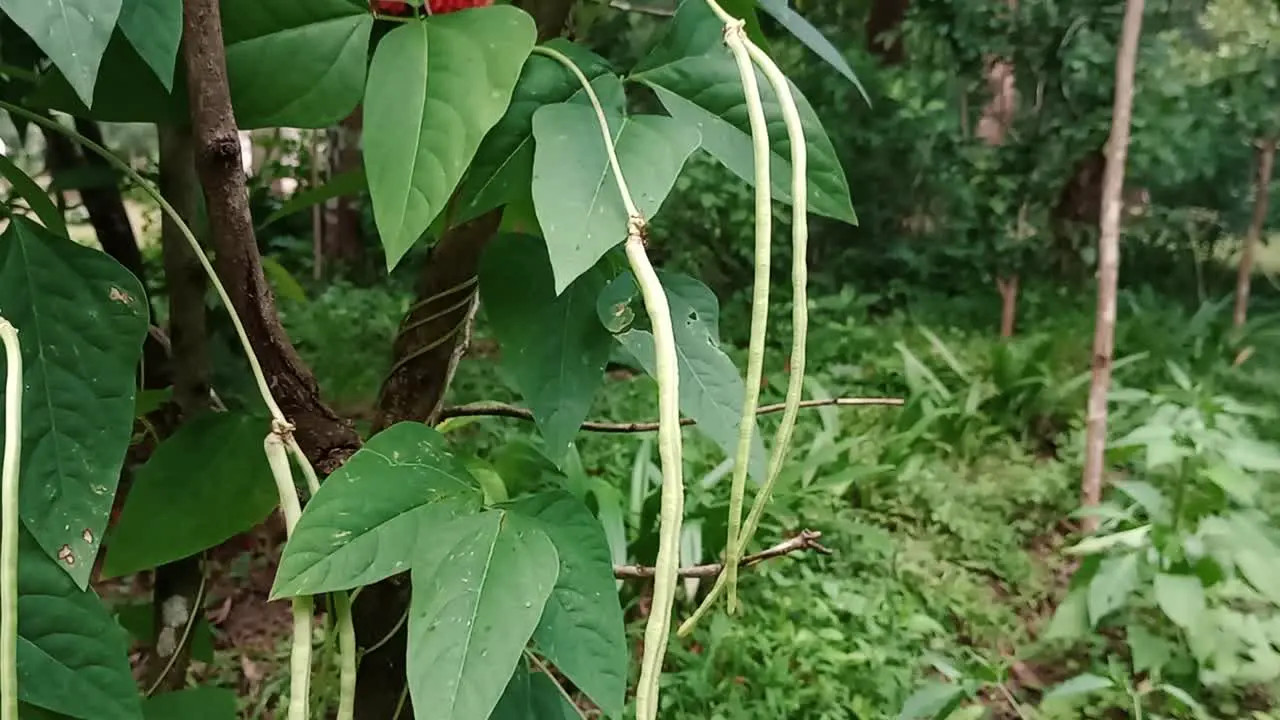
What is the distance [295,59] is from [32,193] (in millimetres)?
140

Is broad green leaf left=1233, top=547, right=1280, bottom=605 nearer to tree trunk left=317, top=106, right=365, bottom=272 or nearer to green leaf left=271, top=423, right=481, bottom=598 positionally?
green leaf left=271, top=423, right=481, bottom=598

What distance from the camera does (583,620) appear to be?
0.98 ft

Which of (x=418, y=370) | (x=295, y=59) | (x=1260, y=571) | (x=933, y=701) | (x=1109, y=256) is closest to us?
(x=295, y=59)

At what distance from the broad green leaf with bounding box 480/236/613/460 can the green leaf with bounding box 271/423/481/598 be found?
5 centimetres

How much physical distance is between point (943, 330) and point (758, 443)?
2.01 metres

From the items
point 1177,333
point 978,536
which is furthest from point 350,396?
point 1177,333

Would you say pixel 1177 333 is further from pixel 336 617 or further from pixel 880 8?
pixel 336 617

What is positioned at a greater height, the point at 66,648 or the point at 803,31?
the point at 803,31

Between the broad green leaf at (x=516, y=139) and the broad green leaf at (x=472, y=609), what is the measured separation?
0.12 m

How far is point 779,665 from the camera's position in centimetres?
101

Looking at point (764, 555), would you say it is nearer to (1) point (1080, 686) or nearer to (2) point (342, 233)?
(1) point (1080, 686)

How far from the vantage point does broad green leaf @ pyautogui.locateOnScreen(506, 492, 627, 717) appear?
0.29m

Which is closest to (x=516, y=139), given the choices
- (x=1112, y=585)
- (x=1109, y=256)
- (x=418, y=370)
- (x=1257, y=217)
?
(x=418, y=370)

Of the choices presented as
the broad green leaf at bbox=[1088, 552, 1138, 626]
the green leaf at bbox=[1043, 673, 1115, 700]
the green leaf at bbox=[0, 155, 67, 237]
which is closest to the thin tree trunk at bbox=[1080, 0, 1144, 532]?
the broad green leaf at bbox=[1088, 552, 1138, 626]
